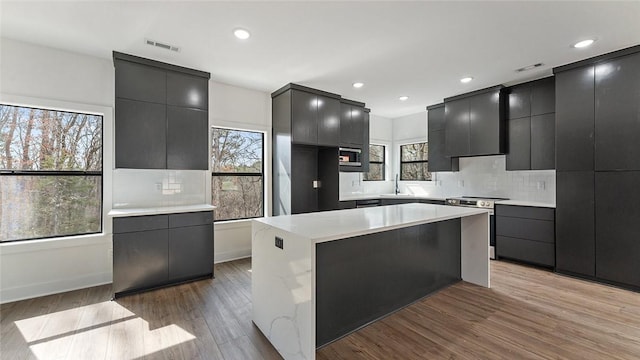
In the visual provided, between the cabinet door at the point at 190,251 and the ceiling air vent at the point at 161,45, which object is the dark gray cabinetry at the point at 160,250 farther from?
the ceiling air vent at the point at 161,45

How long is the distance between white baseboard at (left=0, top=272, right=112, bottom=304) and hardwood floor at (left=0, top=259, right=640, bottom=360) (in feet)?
0.38

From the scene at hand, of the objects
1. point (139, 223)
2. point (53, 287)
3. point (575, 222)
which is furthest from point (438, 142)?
point (53, 287)

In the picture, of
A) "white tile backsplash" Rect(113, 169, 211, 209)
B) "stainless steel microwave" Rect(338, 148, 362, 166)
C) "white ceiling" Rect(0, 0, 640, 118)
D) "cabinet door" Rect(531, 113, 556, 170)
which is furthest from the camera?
"stainless steel microwave" Rect(338, 148, 362, 166)

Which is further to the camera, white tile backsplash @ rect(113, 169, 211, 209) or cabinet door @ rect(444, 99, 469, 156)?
cabinet door @ rect(444, 99, 469, 156)

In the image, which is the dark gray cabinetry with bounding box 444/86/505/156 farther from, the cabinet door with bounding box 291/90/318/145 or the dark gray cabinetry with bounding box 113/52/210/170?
the dark gray cabinetry with bounding box 113/52/210/170

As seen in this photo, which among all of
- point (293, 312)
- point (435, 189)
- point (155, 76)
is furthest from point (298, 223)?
point (435, 189)

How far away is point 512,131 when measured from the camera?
4277mm

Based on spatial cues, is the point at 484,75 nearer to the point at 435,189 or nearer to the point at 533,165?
the point at 533,165

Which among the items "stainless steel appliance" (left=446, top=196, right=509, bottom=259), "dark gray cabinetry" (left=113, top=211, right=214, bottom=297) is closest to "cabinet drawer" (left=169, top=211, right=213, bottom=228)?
"dark gray cabinetry" (left=113, top=211, right=214, bottom=297)

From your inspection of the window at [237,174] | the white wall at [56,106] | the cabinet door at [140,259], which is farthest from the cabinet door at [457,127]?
the white wall at [56,106]

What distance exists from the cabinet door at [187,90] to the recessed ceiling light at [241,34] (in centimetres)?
117

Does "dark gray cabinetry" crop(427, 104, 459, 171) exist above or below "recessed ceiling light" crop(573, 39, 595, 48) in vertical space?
below

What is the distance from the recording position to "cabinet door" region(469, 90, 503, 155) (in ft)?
14.1

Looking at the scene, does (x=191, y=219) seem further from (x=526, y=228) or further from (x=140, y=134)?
(x=526, y=228)
